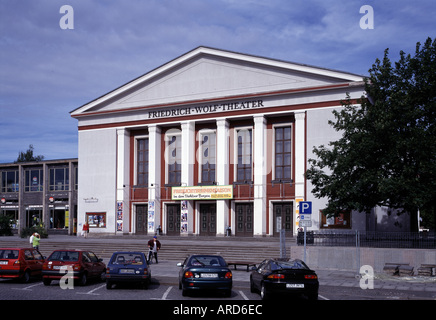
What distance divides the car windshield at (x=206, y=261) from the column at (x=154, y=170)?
30071 millimetres

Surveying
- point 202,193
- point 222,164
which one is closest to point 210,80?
point 222,164

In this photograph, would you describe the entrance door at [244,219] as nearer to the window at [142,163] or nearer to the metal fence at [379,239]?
the window at [142,163]

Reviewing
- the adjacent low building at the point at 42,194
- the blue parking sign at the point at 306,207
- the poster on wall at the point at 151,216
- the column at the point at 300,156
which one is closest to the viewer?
the blue parking sign at the point at 306,207

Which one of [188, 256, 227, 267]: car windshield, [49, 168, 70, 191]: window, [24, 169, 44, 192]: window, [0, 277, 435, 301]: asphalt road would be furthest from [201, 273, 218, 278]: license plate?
[24, 169, 44, 192]: window

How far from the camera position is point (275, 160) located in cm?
4381

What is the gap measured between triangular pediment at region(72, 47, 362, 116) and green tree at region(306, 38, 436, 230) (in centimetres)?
1068

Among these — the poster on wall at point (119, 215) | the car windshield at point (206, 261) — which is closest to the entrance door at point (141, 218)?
the poster on wall at point (119, 215)

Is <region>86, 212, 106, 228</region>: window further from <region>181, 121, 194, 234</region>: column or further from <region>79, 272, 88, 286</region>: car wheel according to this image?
<region>79, 272, 88, 286</region>: car wheel

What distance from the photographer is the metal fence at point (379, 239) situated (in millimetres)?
26109

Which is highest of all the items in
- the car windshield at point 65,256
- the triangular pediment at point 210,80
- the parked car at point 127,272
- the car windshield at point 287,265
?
the triangular pediment at point 210,80

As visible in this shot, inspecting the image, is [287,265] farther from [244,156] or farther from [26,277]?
[244,156]

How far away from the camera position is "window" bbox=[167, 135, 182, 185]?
47.8 metres
